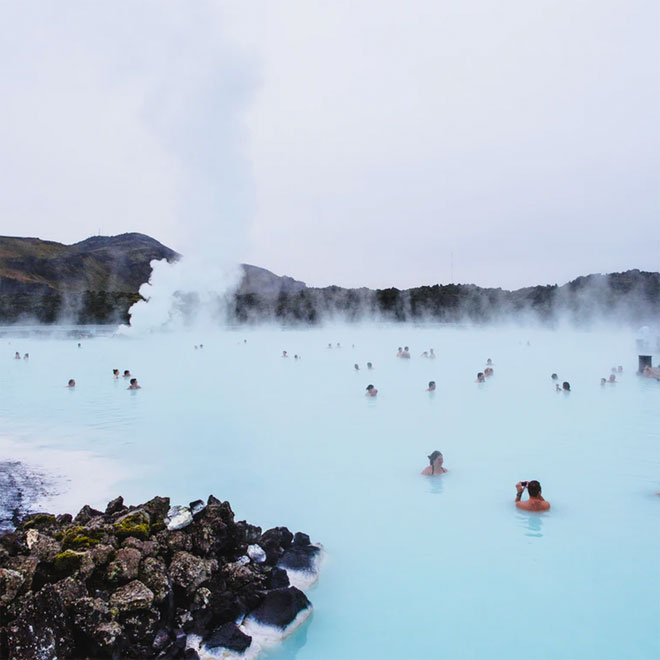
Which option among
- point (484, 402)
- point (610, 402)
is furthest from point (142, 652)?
point (610, 402)

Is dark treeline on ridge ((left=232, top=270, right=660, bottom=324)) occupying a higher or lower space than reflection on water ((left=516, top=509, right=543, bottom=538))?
higher

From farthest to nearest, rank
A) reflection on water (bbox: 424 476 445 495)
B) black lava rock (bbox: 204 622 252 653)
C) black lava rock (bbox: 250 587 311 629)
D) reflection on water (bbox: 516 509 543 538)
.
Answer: reflection on water (bbox: 424 476 445 495) → reflection on water (bbox: 516 509 543 538) → black lava rock (bbox: 250 587 311 629) → black lava rock (bbox: 204 622 252 653)

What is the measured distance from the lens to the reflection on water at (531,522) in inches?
222

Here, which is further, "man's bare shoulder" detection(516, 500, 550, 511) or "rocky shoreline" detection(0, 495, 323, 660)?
"man's bare shoulder" detection(516, 500, 550, 511)

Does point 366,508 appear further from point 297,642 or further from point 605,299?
point 605,299

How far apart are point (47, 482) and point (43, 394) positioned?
947 centimetres

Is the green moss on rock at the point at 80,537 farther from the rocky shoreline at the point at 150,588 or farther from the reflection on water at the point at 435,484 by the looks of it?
the reflection on water at the point at 435,484

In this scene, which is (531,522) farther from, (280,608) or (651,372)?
(651,372)

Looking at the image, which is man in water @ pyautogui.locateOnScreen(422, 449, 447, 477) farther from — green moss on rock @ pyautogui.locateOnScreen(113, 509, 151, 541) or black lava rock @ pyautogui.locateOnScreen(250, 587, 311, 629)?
green moss on rock @ pyautogui.locateOnScreen(113, 509, 151, 541)

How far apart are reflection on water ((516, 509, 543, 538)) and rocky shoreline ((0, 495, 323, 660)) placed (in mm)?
2549

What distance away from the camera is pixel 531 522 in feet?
19.3

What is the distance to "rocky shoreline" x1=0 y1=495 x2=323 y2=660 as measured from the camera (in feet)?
10.4

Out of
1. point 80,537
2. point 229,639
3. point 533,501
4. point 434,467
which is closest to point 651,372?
point 434,467

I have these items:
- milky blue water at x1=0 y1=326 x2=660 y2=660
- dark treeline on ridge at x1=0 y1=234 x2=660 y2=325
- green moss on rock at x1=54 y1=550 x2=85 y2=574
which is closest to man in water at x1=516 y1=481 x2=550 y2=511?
milky blue water at x1=0 y1=326 x2=660 y2=660
